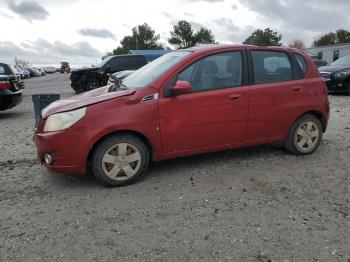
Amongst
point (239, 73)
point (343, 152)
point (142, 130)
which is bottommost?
point (343, 152)

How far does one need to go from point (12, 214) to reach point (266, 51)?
3.91 m

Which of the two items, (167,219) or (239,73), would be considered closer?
(167,219)

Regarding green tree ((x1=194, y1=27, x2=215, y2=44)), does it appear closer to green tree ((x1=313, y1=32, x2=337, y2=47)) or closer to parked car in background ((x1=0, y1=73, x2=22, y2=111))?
green tree ((x1=313, y1=32, x2=337, y2=47))

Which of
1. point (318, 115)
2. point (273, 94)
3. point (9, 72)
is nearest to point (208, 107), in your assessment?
point (273, 94)

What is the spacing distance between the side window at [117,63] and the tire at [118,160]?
1308 centimetres

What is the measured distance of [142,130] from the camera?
15.4ft

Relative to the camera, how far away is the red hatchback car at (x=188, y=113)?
14.9ft

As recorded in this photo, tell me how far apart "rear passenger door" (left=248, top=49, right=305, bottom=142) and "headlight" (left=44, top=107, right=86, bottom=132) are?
2.28 m

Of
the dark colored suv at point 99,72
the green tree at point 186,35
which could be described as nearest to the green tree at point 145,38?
the green tree at point 186,35

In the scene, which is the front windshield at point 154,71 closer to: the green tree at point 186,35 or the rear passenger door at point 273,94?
the rear passenger door at point 273,94

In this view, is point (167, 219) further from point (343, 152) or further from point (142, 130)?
point (343, 152)

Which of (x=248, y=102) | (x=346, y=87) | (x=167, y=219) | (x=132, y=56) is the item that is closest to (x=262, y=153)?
(x=248, y=102)

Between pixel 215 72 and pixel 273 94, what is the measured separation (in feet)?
3.00

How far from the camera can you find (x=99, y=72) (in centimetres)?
1684
